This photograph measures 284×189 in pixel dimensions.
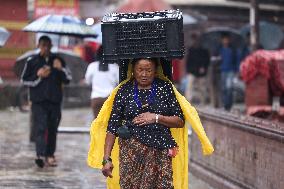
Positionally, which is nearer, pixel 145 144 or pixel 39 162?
pixel 145 144

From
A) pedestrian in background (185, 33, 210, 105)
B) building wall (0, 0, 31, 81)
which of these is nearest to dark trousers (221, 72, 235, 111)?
pedestrian in background (185, 33, 210, 105)

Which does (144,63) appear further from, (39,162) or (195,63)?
(195,63)

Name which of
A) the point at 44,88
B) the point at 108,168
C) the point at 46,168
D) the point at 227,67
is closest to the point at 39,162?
the point at 46,168

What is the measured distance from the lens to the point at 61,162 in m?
13.3

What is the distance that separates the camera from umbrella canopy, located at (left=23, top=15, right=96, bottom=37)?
13609mm

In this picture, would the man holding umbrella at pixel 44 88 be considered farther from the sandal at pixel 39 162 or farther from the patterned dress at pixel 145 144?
the patterned dress at pixel 145 144

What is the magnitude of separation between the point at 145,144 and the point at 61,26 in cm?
668

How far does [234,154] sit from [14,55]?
13.5 metres

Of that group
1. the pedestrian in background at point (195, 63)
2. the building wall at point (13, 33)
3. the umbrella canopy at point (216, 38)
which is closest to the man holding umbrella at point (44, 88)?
the building wall at point (13, 33)

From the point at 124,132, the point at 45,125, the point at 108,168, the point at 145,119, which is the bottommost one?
the point at 45,125

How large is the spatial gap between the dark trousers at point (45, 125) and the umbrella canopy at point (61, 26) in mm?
1433

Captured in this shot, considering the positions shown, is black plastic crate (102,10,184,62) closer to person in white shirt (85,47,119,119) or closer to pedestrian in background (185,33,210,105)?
person in white shirt (85,47,119,119)

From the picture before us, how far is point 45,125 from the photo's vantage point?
12.5 meters

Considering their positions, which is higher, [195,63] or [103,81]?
[103,81]
